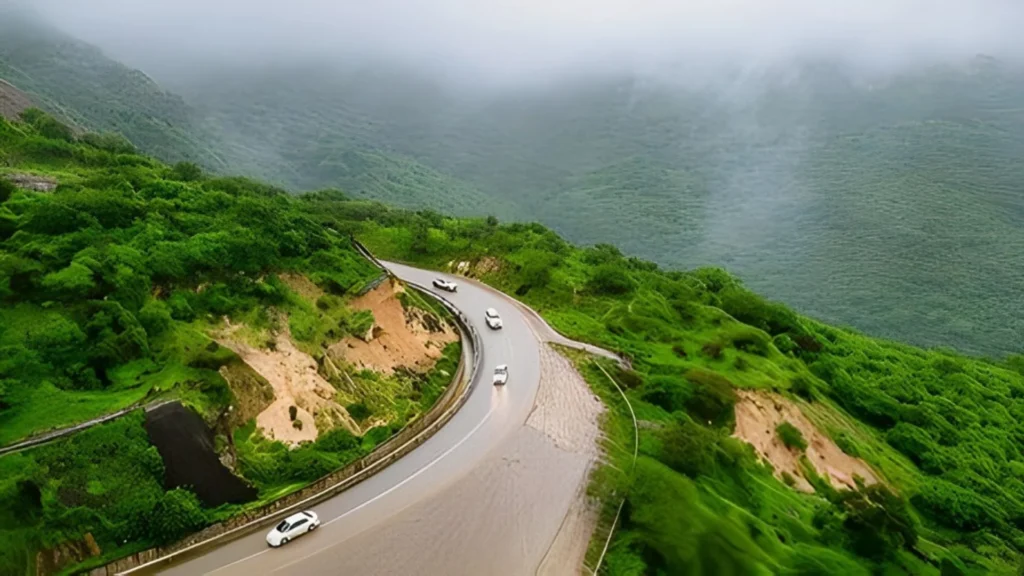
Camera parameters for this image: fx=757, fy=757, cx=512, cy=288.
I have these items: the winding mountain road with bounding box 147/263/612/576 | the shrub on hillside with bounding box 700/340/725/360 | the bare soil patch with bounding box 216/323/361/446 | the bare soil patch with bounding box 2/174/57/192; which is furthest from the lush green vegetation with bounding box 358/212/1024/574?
the bare soil patch with bounding box 2/174/57/192

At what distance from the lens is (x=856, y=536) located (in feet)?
114

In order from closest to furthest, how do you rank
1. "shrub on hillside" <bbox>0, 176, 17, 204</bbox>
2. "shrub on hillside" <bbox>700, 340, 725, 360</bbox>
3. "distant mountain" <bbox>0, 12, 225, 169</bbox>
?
"shrub on hillside" <bbox>0, 176, 17, 204</bbox>
"shrub on hillside" <bbox>700, 340, 725, 360</bbox>
"distant mountain" <bbox>0, 12, 225, 169</bbox>

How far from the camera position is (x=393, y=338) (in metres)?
41.5

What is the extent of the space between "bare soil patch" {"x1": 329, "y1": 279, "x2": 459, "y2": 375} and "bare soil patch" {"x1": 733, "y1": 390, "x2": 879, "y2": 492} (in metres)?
17.8

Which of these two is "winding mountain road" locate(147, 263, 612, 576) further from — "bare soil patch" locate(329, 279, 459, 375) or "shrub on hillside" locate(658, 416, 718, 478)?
"bare soil patch" locate(329, 279, 459, 375)

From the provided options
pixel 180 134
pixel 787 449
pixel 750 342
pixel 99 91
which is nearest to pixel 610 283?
pixel 750 342

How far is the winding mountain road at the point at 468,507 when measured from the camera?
2486cm

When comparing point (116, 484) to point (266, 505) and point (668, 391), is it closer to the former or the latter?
point (266, 505)

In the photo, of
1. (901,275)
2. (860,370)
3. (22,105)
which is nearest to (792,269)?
(901,275)

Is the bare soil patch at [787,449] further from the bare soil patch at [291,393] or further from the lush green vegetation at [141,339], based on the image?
the bare soil patch at [291,393]

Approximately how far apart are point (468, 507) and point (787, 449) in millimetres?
23070

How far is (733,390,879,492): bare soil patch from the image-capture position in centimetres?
4216

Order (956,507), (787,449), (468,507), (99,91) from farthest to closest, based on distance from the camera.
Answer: (99,91) → (956,507) → (787,449) → (468,507)

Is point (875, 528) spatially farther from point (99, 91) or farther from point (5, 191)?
point (99, 91)
